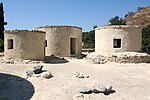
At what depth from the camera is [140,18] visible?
192ft

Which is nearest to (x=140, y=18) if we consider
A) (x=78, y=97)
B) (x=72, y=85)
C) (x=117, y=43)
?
(x=117, y=43)

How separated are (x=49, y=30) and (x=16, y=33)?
13.9ft

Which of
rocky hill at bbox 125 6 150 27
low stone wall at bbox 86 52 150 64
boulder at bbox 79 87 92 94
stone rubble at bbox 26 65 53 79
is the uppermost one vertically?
rocky hill at bbox 125 6 150 27

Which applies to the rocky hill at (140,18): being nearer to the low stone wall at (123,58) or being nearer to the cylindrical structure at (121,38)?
the cylindrical structure at (121,38)

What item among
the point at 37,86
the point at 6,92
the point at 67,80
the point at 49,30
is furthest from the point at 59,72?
the point at 49,30

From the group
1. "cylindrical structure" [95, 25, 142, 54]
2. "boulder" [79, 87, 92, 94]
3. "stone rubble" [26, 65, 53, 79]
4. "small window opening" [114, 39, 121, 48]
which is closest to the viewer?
"boulder" [79, 87, 92, 94]

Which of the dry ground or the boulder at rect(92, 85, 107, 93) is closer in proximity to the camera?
the dry ground

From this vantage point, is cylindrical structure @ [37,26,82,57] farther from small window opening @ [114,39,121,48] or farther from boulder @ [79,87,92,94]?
boulder @ [79,87,92,94]

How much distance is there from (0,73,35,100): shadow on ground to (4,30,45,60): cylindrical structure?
16.9 ft

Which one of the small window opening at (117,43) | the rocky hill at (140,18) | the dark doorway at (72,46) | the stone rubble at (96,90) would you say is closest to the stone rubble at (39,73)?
the stone rubble at (96,90)

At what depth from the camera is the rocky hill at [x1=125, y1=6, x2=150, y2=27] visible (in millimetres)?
55647

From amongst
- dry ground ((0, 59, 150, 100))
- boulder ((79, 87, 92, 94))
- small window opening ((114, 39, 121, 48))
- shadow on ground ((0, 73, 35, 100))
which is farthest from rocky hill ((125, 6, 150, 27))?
boulder ((79, 87, 92, 94))

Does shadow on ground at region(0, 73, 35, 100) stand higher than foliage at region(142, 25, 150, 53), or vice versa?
foliage at region(142, 25, 150, 53)

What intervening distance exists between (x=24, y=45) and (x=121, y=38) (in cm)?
809
